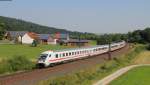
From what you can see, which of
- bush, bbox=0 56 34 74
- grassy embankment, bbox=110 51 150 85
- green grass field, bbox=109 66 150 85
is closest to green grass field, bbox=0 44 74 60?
bush, bbox=0 56 34 74

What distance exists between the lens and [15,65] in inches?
1641

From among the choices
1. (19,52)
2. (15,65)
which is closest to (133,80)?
(15,65)

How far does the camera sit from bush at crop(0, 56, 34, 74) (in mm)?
39119

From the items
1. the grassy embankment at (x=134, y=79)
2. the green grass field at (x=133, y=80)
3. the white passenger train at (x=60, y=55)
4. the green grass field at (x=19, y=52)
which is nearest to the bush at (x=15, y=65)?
the white passenger train at (x=60, y=55)

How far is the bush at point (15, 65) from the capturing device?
3912 centimetres

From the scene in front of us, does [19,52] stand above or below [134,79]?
above

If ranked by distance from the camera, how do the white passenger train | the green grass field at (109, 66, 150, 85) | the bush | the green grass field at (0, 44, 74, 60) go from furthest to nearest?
the green grass field at (0, 44, 74, 60) < the white passenger train < the bush < the green grass field at (109, 66, 150, 85)

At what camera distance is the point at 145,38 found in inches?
7219

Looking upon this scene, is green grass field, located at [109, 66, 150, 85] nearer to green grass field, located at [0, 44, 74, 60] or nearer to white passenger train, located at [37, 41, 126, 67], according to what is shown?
white passenger train, located at [37, 41, 126, 67]

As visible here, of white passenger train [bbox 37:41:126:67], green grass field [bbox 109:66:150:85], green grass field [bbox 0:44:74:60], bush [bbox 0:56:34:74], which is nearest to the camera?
green grass field [bbox 109:66:150:85]

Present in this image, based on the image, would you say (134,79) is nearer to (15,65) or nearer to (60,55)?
(15,65)

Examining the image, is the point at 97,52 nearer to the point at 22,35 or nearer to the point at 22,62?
the point at 22,62

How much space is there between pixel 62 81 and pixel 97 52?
5481cm

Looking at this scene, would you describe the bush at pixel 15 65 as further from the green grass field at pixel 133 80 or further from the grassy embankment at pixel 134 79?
the green grass field at pixel 133 80
